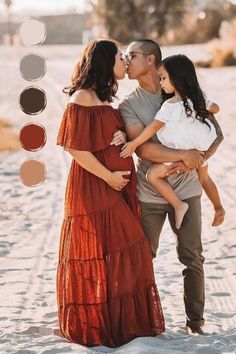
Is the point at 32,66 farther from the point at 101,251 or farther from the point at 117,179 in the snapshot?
the point at 101,251

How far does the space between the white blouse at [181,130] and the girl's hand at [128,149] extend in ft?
0.59

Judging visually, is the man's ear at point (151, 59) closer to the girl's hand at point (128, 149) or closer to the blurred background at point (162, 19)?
the girl's hand at point (128, 149)

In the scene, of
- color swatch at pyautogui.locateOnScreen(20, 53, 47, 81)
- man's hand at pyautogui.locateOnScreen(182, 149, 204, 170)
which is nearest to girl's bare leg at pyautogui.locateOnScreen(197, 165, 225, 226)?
man's hand at pyautogui.locateOnScreen(182, 149, 204, 170)

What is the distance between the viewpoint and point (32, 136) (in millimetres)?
4766

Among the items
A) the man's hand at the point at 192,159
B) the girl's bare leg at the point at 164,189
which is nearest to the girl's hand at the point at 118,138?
the girl's bare leg at the point at 164,189

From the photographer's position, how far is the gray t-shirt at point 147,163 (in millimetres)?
4699

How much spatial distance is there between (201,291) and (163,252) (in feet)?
7.24

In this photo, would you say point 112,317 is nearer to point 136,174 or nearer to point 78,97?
point 136,174

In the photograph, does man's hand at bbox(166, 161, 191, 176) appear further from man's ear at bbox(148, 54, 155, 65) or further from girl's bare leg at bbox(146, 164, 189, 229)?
man's ear at bbox(148, 54, 155, 65)

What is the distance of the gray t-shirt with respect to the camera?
4699 mm

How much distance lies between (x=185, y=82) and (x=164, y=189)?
0.59m

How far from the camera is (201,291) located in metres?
5.05

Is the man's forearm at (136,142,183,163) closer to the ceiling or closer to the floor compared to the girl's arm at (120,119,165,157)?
closer to the floor

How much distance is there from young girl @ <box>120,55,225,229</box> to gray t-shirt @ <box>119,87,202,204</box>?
93mm
